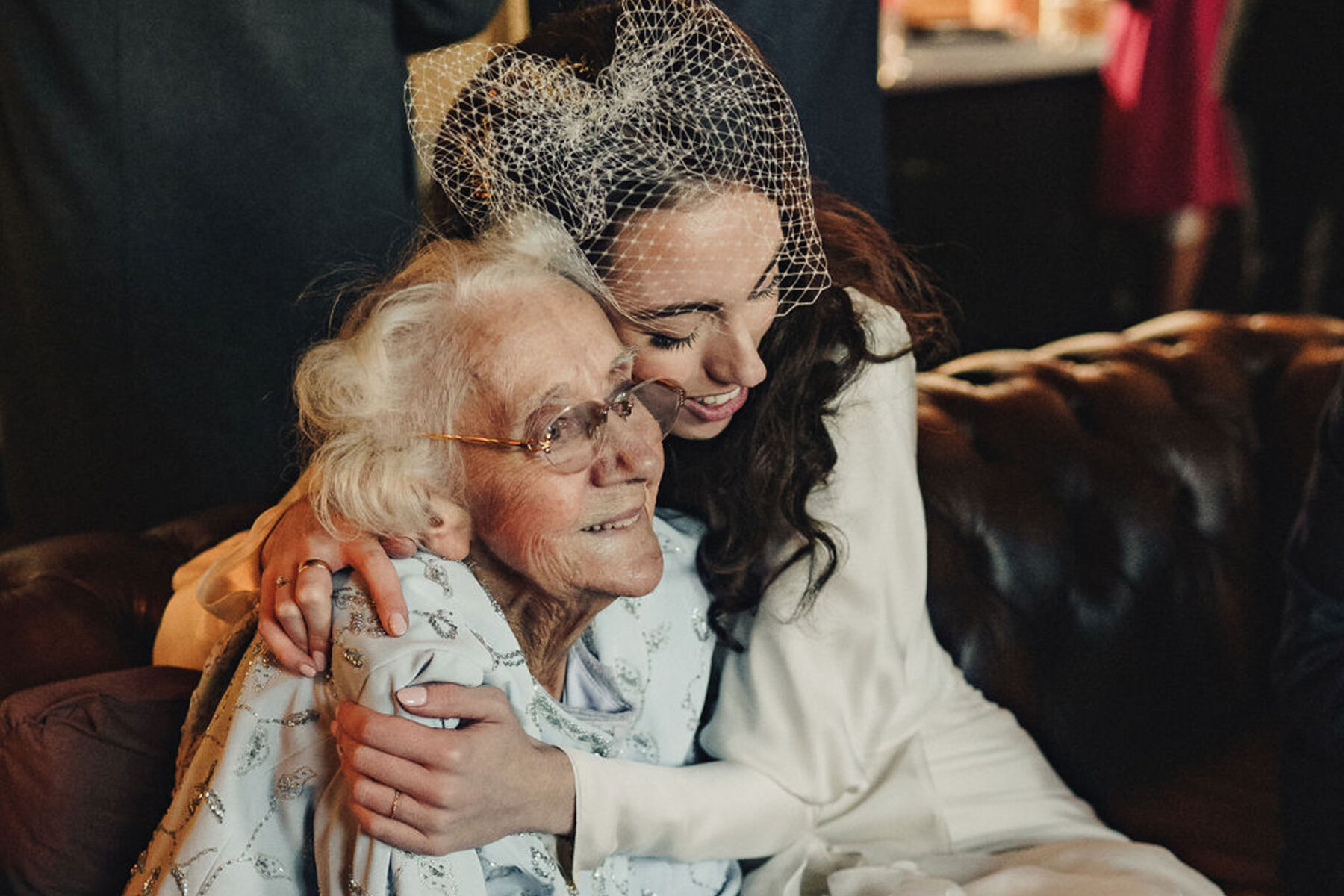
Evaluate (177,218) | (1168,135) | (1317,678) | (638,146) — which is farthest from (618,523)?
(1168,135)

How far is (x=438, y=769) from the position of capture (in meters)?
1.22

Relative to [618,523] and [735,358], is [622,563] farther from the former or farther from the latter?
[735,358]

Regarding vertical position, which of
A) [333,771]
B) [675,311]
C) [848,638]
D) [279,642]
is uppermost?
[675,311]

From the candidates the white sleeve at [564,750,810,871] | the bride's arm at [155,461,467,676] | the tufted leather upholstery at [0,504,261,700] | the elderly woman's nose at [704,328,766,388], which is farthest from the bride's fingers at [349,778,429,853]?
the elderly woman's nose at [704,328,766,388]

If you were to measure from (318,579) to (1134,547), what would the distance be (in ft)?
4.39

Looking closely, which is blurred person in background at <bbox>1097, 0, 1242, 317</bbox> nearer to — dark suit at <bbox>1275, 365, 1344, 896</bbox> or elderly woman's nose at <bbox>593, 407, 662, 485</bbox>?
dark suit at <bbox>1275, 365, 1344, 896</bbox>

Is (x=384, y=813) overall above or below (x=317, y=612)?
below

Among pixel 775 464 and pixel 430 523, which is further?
pixel 775 464

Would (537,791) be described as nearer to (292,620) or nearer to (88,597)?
(292,620)

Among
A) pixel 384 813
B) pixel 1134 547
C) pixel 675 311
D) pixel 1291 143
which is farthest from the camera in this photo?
pixel 1291 143

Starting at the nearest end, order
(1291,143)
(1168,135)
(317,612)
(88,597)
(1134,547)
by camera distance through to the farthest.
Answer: (317,612)
(88,597)
(1134,547)
(1291,143)
(1168,135)

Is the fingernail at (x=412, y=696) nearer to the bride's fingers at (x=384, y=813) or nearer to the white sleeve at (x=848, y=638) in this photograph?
the bride's fingers at (x=384, y=813)

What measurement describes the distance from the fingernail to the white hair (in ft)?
0.67

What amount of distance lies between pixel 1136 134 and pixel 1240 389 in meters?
2.96
